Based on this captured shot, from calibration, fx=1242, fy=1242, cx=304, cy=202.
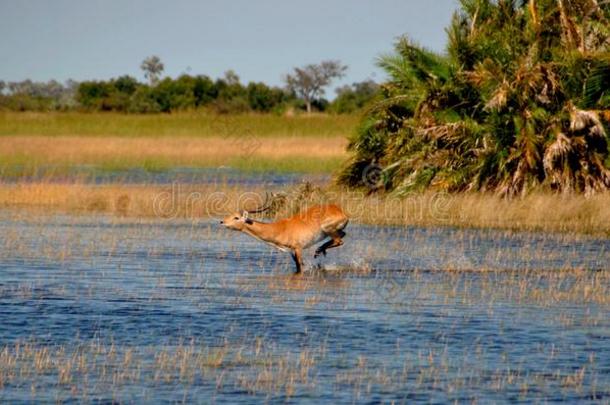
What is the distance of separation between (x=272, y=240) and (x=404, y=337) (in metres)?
4.75

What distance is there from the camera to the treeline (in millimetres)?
62344

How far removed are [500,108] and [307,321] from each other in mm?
11101

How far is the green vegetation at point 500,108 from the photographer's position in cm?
2266

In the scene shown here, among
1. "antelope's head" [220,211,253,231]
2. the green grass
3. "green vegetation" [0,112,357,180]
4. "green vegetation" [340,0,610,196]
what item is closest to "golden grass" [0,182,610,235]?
"green vegetation" [340,0,610,196]

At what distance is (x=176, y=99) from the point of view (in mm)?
63375

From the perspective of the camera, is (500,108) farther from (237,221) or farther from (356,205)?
(237,221)

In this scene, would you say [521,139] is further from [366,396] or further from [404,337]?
[366,396]

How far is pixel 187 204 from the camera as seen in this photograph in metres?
25.5

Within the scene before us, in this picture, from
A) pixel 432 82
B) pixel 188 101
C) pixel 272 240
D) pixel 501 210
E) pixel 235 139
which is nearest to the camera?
pixel 272 240

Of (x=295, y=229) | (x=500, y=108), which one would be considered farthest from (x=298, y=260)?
(x=500, y=108)

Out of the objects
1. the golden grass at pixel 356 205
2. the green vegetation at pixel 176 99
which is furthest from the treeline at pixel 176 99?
the golden grass at pixel 356 205

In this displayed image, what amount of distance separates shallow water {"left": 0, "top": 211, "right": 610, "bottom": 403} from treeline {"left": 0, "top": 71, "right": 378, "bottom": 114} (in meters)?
41.8

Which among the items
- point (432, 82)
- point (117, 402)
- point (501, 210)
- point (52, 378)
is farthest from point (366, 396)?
point (432, 82)

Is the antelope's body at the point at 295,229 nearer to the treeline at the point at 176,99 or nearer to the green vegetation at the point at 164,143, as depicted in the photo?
the green vegetation at the point at 164,143
